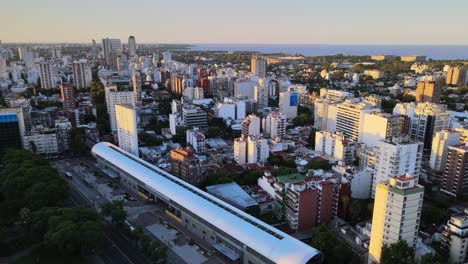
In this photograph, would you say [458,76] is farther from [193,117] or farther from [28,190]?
[28,190]

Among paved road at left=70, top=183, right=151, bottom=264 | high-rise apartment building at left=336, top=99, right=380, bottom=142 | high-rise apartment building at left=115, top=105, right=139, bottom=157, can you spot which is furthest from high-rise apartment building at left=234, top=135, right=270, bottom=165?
paved road at left=70, top=183, right=151, bottom=264

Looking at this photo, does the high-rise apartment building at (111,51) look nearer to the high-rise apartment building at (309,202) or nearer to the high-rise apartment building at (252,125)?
the high-rise apartment building at (252,125)

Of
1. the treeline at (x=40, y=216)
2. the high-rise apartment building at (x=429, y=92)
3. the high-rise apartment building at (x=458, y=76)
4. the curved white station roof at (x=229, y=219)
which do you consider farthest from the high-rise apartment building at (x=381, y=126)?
the high-rise apartment building at (x=458, y=76)

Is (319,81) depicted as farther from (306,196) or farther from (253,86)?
(306,196)

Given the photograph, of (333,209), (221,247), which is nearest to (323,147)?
(333,209)

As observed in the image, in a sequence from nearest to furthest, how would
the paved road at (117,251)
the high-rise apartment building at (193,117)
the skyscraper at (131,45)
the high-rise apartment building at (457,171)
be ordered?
the paved road at (117,251)
the high-rise apartment building at (457,171)
the high-rise apartment building at (193,117)
the skyscraper at (131,45)

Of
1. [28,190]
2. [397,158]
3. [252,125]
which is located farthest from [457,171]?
[28,190]

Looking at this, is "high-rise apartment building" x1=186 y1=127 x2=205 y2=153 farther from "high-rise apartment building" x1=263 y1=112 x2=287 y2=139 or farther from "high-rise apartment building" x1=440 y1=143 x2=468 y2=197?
"high-rise apartment building" x1=440 y1=143 x2=468 y2=197
